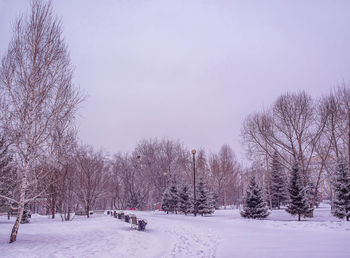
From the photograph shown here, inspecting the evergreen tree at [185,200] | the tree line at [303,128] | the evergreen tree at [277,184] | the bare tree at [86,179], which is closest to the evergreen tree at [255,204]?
the tree line at [303,128]

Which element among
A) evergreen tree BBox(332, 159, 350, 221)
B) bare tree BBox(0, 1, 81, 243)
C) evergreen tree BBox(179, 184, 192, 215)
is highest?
bare tree BBox(0, 1, 81, 243)

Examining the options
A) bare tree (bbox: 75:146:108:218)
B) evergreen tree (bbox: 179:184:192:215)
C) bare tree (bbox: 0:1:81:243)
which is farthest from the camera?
evergreen tree (bbox: 179:184:192:215)

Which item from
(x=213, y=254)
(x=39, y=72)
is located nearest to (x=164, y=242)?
(x=213, y=254)

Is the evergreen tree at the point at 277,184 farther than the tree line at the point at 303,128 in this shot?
Yes

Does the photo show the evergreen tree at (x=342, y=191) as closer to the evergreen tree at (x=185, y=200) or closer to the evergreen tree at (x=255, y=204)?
the evergreen tree at (x=255, y=204)

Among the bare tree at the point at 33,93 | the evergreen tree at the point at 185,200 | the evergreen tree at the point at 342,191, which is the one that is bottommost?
the evergreen tree at the point at 185,200

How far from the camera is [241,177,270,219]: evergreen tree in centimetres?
1995

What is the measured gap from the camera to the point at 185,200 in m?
29.6

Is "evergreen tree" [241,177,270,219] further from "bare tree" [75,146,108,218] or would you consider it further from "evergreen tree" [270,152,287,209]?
"evergreen tree" [270,152,287,209]

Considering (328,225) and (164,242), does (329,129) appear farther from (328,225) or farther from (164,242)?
(164,242)

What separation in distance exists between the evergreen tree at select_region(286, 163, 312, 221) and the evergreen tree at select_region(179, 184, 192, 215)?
12076 mm

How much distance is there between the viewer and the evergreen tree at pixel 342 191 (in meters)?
16.7

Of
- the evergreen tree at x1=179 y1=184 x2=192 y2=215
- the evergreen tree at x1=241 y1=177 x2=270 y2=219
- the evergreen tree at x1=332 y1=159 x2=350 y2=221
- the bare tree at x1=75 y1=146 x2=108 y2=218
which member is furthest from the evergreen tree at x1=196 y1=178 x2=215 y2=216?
the evergreen tree at x1=332 y1=159 x2=350 y2=221

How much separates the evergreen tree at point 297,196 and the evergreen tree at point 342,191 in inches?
96.9
